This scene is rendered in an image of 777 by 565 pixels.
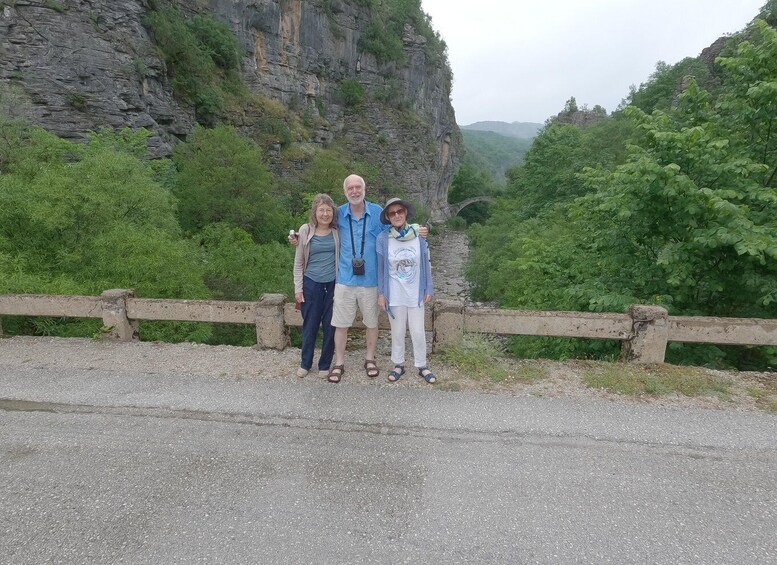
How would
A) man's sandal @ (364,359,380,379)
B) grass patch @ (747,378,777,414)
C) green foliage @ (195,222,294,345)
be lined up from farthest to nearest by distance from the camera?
green foliage @ (195,222,294,345) → man's sandal @ (364,359,380,379) → grass patch @ (747,378,777,414)

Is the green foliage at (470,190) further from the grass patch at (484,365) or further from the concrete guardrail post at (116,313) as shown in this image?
the concrete guardrail post at (116,313)

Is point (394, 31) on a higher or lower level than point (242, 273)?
higher

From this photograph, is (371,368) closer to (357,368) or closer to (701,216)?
(357,368)

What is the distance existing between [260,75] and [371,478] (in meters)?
46.4

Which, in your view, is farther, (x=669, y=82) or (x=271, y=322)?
(x=669, y=82)

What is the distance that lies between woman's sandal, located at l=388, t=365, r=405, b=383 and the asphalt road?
144 millimetres

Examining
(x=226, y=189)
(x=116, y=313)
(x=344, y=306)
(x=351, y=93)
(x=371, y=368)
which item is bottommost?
(x=371, y=368)

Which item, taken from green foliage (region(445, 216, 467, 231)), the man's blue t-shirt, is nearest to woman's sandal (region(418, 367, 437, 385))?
the man's blue t-shirt

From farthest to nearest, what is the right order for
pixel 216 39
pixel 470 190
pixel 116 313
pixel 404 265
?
pixel 470 190, pixel 216 39, pixel 116 313, pixel 404 265

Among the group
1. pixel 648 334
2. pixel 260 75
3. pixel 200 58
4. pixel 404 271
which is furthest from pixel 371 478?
pixel 260 75

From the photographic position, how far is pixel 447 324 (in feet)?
16.1

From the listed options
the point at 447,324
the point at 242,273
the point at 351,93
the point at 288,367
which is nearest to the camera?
the point at 288,367

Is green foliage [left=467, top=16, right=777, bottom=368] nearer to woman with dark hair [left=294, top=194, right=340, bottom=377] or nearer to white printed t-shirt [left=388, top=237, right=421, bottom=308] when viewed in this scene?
white printed t-shirt [left=388, top=237, right=421, bottom=308]

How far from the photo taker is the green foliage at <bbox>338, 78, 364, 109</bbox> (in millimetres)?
53594
